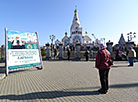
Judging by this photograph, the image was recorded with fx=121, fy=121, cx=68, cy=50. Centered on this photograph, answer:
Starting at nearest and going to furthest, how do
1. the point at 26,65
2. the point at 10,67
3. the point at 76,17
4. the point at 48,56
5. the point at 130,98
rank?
the point at 130,98
the point at 10,67
the point at 26,65
the point at 48,56
the point at 76,17

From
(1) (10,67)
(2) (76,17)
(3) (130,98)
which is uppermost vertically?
(2) (76,17)

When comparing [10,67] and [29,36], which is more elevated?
[29,36]

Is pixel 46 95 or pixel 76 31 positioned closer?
pixel 46 95

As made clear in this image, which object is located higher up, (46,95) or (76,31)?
(76,31)

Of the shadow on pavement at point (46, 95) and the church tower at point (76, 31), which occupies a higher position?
the church tower at point (76, 31)

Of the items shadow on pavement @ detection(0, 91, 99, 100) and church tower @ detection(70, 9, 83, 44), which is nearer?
shadow on pavement @ detection(0, 91, 99, 100)

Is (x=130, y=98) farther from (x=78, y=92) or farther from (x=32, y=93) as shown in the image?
(x=32, y=93)

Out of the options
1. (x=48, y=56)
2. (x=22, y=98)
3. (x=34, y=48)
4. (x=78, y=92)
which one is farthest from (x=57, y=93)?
(x=48, y=56)

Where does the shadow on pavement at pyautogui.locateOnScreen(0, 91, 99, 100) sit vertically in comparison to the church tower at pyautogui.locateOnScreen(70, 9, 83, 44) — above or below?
below

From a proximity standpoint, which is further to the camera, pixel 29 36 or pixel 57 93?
pixel 29 36

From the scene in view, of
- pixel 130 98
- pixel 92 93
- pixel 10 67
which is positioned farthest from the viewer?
pixel 10 67

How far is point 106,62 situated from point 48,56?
1984 centimetres

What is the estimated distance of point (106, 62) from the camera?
451cm

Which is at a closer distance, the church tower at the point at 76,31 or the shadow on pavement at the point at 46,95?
the shadow on pavement at the point at 46,95
